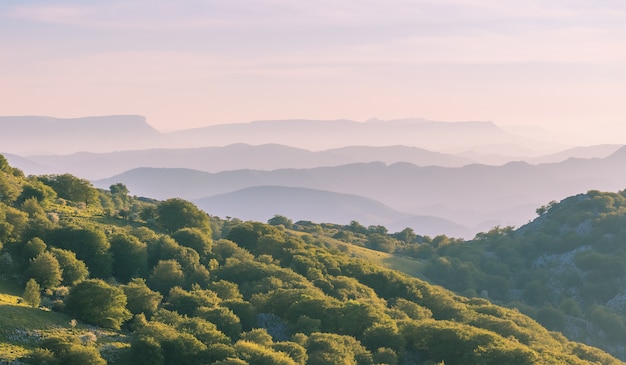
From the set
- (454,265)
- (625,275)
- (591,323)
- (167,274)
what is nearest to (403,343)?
(167,274)

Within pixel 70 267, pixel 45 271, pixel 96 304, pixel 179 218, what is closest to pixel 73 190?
pixel 179 218

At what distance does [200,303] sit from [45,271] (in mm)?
17322

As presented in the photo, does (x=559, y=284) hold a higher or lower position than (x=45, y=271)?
lower

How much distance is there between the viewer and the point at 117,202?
632 ft

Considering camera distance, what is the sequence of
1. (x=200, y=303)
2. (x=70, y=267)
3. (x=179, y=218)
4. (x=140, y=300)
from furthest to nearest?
(x=179, y=218) → (x=200, y=303) → (x=70, y=267) → (x=140, y=300)

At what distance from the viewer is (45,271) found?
8025 centimetres

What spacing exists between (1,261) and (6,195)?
2853cm

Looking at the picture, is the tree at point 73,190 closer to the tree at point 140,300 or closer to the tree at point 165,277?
the tree at point 165,277

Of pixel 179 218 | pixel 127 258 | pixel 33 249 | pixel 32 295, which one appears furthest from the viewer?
pixel 179 218

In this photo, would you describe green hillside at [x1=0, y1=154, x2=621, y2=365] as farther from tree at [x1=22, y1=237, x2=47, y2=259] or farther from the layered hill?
the layered hill

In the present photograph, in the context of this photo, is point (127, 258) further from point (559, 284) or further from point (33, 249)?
point (559, 284)

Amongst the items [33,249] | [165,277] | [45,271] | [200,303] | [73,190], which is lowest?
[200,303]

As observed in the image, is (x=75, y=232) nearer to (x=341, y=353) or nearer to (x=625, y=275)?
(x=341, y=353)

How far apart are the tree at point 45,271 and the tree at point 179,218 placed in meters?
48.1
